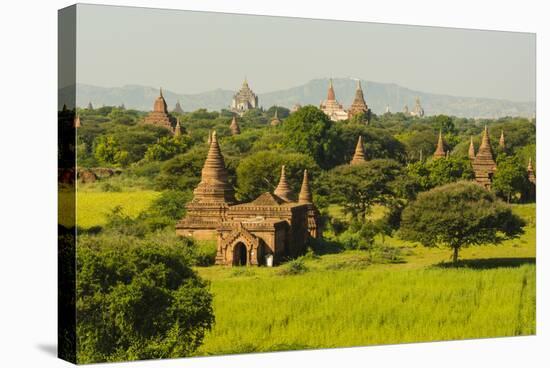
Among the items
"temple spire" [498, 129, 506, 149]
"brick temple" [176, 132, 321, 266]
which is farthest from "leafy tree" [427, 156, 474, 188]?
"brick temple" [176, 132, 321, 266]

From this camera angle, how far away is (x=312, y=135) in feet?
59.8

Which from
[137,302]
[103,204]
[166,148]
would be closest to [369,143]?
[166,148]

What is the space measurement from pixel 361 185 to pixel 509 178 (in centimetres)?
247

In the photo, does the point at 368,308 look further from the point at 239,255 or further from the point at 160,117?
the point at 160,117

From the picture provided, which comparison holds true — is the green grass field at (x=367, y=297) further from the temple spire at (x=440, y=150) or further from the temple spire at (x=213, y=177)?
the temple spire at (x=440, y=150)

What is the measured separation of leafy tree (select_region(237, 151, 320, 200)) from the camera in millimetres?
17609

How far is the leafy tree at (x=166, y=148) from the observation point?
1695 cm

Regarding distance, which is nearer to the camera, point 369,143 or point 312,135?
point 312,135

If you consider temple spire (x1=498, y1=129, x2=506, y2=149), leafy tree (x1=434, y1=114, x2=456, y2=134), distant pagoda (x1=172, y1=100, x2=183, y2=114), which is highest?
distant pagoda (x1=172, y1=100, x2=183, y2=114)

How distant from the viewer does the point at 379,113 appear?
18406 millimetres

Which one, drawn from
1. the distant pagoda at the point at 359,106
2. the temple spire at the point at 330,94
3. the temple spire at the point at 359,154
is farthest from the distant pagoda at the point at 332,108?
the temple spire at the point at 359,154

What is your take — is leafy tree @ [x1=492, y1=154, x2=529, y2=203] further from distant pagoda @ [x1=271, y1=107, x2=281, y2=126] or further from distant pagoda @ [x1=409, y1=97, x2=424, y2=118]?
distant pagoda @ [x1=271, y1=107, x2=281, y2=126]

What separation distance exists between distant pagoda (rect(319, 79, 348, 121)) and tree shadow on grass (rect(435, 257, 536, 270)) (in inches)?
104

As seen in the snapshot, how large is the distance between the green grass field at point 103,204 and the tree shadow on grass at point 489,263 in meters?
4.71
